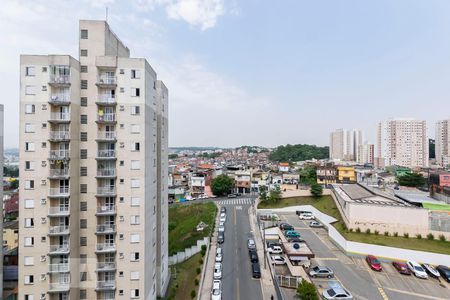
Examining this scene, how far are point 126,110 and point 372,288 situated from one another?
87.4ft

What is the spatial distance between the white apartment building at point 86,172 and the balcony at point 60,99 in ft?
0.20

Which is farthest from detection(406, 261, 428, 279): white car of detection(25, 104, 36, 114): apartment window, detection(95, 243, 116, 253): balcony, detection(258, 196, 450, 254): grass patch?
detection(25, 104, 36, 114): apartment window

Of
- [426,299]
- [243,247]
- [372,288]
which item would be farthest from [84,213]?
[426,299]

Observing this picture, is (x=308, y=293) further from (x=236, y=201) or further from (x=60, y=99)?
(x=236, y=201)

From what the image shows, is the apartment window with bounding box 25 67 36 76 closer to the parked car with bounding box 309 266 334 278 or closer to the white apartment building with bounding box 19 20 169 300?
the white apartment building with bounding box 19 20 169 300

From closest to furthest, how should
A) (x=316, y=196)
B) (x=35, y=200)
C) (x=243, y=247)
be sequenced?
(x=35, y=200) → (x=243, y=247) → (x=316, y=196)

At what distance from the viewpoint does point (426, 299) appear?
2175cm

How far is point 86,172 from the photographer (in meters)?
19.5

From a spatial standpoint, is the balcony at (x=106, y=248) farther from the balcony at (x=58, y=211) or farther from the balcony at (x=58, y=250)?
the balcony at (x=58, y=211)

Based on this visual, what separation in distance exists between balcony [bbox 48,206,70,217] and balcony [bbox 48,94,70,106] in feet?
24.6

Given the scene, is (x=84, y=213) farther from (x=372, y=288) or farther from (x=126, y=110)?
(x=372, y=288)

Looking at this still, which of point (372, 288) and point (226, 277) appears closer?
point (372, 288)

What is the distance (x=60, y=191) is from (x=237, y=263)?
20189mm

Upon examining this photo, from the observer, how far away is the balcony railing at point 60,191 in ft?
60.2
